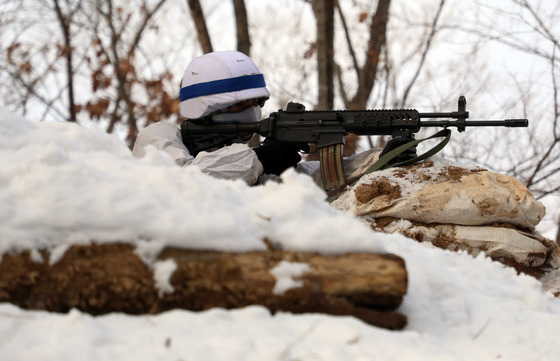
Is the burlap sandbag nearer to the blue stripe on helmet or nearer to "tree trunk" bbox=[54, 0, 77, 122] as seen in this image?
the blue stripe on helmet

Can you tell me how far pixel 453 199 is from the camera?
11.9 feet

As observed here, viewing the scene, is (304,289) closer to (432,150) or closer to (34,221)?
(34,221)

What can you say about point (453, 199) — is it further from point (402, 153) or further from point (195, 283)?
point (195, 283)

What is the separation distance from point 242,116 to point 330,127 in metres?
0.61

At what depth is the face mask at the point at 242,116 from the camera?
14.3ft

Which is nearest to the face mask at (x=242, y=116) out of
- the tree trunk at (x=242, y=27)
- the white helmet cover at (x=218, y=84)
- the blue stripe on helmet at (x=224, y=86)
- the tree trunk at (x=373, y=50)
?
the white helmet cover at (x=218, y=84)

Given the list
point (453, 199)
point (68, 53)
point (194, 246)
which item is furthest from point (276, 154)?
point (68, 53)

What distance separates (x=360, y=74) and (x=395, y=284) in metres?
7.23

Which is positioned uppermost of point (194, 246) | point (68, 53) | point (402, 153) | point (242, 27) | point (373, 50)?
point (242, 27)

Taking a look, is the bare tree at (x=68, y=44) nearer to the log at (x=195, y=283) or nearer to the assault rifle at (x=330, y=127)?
the assault rifle at (x=330, y=127)

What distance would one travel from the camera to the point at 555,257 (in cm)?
378

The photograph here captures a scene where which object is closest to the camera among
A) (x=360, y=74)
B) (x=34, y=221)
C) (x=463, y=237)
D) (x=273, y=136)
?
(x=34, y=221)

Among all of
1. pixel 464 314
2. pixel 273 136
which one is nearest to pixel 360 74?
pixel 273 136

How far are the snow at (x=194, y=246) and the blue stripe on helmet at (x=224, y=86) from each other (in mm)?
1913
